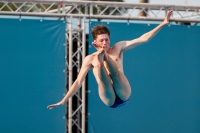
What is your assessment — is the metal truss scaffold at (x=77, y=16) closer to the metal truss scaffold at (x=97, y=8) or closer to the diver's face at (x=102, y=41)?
the metal truss scaffold at (x=97, y=8)

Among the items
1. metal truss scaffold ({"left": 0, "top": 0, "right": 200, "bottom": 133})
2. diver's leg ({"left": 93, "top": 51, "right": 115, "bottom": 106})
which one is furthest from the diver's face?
metal truss scaffold ({"left": 0, "top": 0, "right": 200, "bottom": 133})

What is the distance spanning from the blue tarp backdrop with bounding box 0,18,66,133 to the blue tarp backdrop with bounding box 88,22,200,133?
697 millimetres

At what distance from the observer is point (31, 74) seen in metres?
8.51

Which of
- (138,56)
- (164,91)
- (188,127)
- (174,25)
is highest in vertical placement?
(174,25)

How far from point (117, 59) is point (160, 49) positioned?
11.9ft

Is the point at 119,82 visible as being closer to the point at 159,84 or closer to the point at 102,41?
the point at 102,41

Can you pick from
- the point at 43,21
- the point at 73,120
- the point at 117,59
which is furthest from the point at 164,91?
the point at 117,59

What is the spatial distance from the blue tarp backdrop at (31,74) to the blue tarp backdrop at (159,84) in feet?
2.29

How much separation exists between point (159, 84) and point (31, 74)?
2.31 meters

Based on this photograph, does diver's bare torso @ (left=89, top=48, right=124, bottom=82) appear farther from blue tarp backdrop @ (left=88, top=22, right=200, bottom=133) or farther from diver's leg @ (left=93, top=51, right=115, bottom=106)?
blue tarp backdrop @ (left=88, top=22, right=200, bottom=133)

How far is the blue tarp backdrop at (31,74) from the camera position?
8461 mm

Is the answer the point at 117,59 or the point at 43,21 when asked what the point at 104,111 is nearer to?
the point at 43,21

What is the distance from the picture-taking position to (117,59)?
544 centimetres

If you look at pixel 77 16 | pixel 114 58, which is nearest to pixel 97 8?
pixel 77 16
